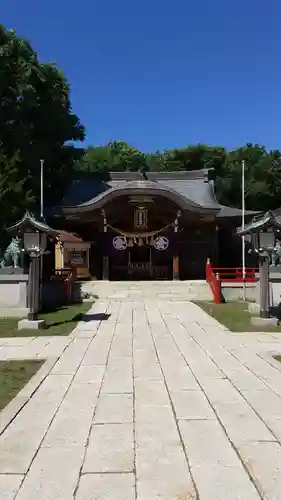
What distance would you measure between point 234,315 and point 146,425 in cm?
852

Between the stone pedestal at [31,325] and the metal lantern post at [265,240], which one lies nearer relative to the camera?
the stone pedestal at [31,325]

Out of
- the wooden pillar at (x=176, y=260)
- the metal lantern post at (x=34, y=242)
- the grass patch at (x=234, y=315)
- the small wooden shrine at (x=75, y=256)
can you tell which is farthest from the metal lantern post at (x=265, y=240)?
the small wooden shrine at (x=75, y=256)

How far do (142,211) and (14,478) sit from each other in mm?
18714

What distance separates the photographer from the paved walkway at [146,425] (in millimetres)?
2941

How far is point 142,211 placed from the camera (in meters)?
21.4

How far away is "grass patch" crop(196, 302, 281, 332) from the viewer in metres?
9.89

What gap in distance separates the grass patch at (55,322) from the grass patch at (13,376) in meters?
2.58

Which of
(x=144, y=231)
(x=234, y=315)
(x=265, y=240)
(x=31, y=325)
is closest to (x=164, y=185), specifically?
(x=144, y=231)

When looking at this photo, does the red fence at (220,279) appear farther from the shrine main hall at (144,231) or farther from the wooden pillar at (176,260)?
the shrine main hall at (144,231)

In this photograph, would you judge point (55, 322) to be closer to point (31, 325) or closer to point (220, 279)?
point (31, 325)

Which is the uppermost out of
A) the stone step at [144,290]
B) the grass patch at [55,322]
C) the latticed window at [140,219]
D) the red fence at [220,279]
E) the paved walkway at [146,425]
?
the latticed window at [140,219]

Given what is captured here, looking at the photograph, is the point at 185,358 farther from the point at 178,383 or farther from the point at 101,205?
the point at 101,205

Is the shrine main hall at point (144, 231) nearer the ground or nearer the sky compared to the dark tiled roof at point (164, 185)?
nearer the ground

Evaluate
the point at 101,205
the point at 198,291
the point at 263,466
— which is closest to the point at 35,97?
the point at 101,205
